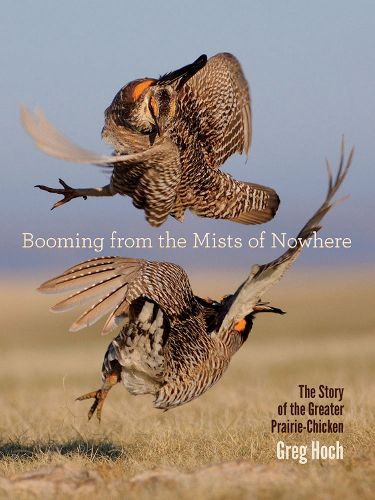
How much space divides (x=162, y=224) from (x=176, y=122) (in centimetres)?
56

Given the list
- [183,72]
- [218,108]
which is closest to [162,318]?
[183,72]

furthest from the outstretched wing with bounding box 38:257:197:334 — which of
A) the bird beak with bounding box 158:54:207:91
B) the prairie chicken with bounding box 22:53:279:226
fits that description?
the bird beak with bounding box 158:54:207:91

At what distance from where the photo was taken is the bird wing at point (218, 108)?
19.9 ft

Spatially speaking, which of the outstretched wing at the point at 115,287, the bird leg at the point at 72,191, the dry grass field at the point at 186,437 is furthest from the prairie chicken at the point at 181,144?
the dry grass field at the point at 186,437

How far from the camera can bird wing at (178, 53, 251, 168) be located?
605 cm

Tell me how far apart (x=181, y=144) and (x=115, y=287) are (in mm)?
924

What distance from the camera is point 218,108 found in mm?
6285

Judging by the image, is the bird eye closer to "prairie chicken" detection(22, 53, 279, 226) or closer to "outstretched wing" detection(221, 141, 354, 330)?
"prairie chicken" detection(22, 53, 279, 226)

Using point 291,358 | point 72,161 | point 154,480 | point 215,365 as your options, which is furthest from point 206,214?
point 291,358

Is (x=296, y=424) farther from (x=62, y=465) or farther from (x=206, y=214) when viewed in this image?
(x=62, y=465)

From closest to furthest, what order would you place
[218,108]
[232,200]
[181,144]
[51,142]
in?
[51,142]
[181,144]
[232,200]
[218,108]

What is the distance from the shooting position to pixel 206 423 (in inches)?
Result: 251

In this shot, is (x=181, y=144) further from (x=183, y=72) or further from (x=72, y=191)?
(x=72, y=191)

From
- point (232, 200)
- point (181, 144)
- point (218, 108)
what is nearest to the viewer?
point (181, 144)
